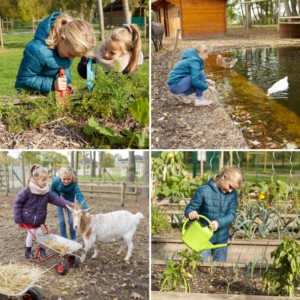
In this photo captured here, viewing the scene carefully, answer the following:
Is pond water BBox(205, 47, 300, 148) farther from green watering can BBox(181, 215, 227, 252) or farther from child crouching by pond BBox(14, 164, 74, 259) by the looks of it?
child crouching by pond BBox(14, 164, 74, 259)

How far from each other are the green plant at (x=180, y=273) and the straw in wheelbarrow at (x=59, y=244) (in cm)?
53

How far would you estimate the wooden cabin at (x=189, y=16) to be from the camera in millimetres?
3148

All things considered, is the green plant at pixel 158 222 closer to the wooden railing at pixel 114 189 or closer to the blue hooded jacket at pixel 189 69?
the wooden railing at pixel 114 189

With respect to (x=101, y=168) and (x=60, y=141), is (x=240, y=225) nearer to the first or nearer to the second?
(x=101, y=168)

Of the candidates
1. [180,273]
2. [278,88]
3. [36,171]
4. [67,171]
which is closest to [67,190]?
[67,171]

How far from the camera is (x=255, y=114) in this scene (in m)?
3.12

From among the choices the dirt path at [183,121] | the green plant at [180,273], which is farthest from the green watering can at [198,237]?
the dirt path at [183,121]

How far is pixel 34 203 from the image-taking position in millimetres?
2820

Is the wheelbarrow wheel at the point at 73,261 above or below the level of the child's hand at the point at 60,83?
below

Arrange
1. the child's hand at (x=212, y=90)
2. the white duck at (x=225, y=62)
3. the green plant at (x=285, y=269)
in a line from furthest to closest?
the white duck at (x=225, y=62), the child's hand at (x=212, y=90), the green plant at (x=285, y=269)

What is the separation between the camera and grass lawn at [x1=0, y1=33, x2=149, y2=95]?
3276 mm

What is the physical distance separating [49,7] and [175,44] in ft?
3.94

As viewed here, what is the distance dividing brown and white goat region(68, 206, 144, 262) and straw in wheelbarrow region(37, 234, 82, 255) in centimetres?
9

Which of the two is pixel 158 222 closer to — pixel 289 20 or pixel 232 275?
pixel 232 275
